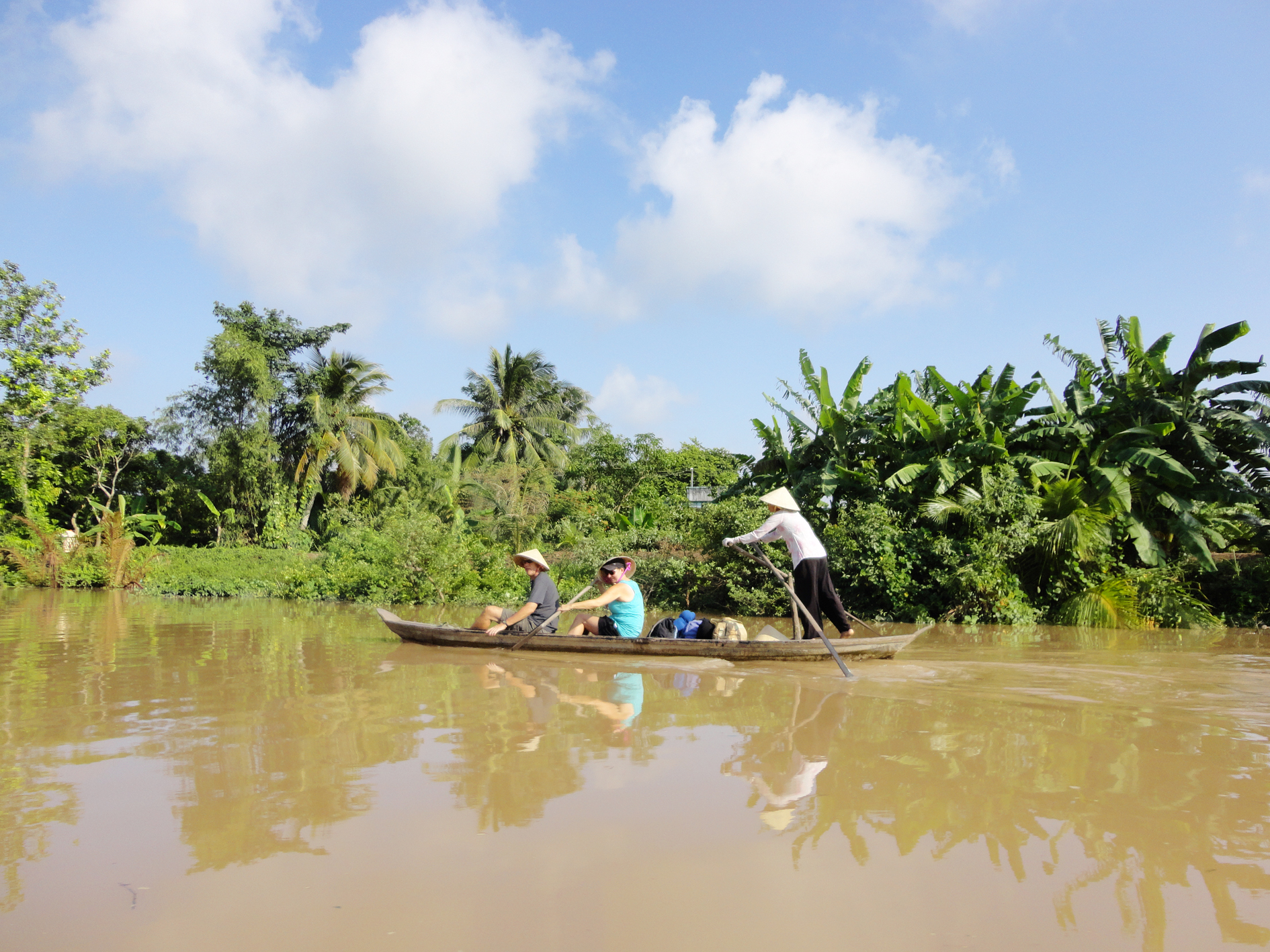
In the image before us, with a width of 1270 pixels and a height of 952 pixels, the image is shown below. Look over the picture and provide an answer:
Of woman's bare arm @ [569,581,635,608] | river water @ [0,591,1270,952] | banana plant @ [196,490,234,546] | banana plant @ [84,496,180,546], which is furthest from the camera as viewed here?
banana plant @ [196,490,234,546]

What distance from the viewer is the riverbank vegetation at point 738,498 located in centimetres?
1238

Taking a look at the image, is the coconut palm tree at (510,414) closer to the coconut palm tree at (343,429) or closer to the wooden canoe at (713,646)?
the coconut palm tree at (343,429)

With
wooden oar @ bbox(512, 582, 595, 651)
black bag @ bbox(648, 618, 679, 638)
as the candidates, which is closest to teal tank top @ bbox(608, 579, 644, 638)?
black bag @ bbox(648, 618, 679, 638)

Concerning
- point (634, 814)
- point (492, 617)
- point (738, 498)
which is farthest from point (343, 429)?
point (634, 814)

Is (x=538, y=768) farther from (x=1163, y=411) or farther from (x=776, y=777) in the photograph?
(x=1163, y=411)

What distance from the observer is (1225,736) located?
484 cm

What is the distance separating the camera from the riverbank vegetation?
40.6ft

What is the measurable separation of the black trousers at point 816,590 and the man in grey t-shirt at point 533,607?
7.90 feet

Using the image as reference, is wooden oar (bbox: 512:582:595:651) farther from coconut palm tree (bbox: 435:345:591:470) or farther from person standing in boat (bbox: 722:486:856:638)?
coconut palm tree (bbox: 435:345:591:470)

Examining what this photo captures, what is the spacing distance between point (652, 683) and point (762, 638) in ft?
4.98

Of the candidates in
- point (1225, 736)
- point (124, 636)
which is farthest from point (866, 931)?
point (124, 636)

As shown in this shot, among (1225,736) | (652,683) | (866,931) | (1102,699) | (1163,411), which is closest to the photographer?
(866,931)

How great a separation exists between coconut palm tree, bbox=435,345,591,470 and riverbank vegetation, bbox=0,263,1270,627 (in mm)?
2315

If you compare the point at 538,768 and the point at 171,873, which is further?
the point at 538,768
